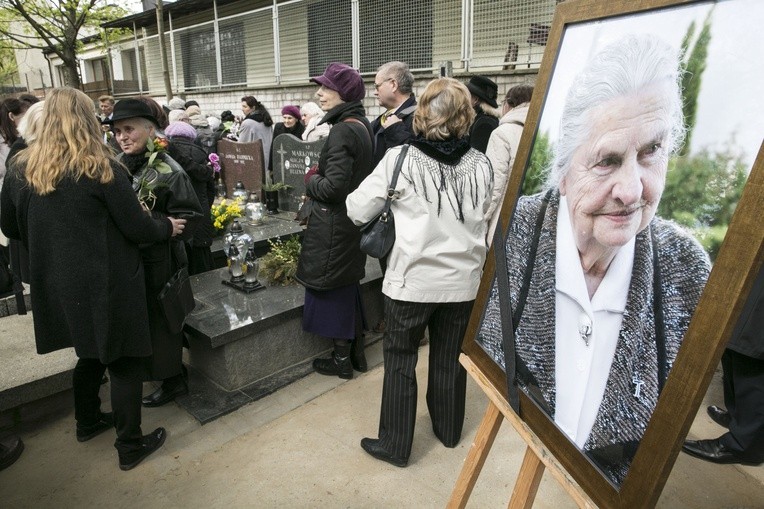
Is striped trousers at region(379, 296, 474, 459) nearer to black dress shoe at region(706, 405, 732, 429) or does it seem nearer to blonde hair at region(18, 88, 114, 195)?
blonde hair at region(18, 88, 114, 195)

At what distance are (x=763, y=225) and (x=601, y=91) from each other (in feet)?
1.59

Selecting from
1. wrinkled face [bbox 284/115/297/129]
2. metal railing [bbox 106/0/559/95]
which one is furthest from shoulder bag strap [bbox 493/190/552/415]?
metal railing [bbox 106/0/559/95]

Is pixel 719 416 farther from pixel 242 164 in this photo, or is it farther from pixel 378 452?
pixel 242 164

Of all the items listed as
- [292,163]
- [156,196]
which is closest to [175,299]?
[156,196]

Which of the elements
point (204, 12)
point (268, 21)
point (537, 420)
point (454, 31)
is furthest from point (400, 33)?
point (204, 12)

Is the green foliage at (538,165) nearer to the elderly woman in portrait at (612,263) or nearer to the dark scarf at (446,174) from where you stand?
the elderly woman in portrait at (612,263)

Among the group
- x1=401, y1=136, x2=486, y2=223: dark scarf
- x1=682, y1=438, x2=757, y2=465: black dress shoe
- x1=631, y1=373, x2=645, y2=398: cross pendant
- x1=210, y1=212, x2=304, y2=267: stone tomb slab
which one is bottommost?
x1=682, y1=438, x2=757, y2=465: black dress shoe

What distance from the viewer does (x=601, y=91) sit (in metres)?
1.14

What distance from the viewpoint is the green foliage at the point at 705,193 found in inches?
34.1

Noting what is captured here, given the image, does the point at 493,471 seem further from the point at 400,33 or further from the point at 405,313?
the point at 400,33

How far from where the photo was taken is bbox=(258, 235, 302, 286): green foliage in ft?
12.9

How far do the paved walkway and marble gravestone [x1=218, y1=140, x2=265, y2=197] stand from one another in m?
4.02

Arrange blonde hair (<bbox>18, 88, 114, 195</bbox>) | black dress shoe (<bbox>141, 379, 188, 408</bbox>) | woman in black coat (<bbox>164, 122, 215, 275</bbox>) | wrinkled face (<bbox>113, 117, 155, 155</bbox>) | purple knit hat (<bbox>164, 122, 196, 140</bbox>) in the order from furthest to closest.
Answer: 1. purple knit hat (<bbox>164, 122, 196, 140</bbox>)
2. woman in black coat (<bbox>164, 122, 215, 275</bbox>)
3. black dress shoe (<bbox>141, 379, 188, 408</bbox>)
4. wrinkled face (<bbox>113, 117, 155, 155</bbox>)
5. blonde hair (<bbox>18, 88, 114, 195</bbox>)

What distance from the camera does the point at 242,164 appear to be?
6.76 m
